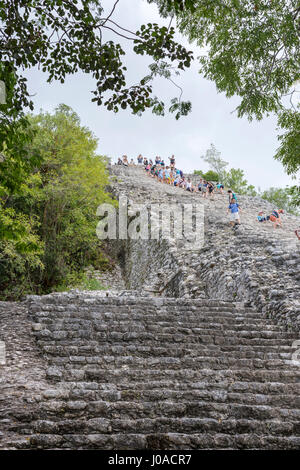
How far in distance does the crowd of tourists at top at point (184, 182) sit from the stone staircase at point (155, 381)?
24.5 feet

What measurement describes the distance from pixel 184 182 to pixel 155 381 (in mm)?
20351

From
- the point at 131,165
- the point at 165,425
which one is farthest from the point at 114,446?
the point at 131,165

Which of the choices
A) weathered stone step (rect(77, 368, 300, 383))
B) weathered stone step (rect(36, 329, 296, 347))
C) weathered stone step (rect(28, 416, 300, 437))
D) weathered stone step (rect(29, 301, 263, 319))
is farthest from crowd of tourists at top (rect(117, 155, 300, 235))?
weathered stone step (rect(28, 416, 300, 437))

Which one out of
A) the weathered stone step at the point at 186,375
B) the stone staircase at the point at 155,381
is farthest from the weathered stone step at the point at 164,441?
the weathered stone step at the point at 186,375

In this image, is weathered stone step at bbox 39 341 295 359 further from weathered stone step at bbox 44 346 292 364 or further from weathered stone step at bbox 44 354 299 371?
weathered stone step at bbox 44 354 299 371

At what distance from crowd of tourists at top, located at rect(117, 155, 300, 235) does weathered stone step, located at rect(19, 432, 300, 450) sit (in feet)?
32.1

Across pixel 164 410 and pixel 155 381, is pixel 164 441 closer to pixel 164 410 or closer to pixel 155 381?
pixel 164 410

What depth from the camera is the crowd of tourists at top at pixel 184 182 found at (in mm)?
14562

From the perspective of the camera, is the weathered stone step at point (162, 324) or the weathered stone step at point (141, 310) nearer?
the weathered stone step at point (162, 324)

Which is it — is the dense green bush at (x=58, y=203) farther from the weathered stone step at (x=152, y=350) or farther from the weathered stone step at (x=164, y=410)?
the weathered stone step at (x=164, y=410)

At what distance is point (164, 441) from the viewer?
108 inches

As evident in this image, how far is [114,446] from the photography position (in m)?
2.67

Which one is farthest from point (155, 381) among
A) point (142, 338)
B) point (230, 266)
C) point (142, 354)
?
point (230, 266)
